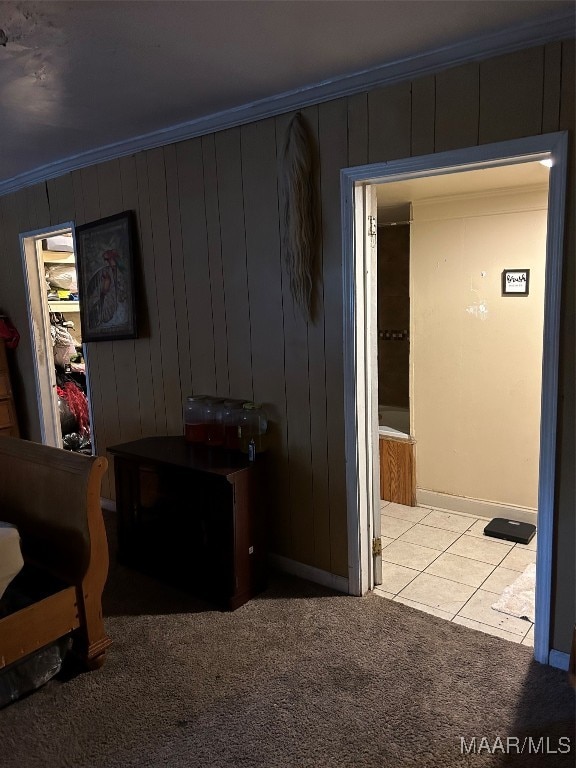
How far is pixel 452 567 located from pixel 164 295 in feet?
7.25

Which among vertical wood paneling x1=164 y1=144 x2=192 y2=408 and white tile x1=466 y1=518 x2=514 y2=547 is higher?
vertical wood paneling x1=164 y1=144 x2=192 y2=408

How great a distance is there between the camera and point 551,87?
1878 mm

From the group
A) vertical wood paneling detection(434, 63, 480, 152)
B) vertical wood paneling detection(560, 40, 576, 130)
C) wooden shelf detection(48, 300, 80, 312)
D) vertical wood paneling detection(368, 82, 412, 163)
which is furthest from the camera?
wooden shelf detection(48, 300, 80, 312)

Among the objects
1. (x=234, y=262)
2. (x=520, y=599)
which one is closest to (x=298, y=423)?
(x=234, y=262)

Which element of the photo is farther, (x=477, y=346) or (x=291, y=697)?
(x=477, y=346)

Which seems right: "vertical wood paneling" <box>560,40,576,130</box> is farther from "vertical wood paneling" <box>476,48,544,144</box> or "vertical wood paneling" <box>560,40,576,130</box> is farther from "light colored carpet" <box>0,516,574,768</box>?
"light colored carpet" <box>0,516,574,768</box>

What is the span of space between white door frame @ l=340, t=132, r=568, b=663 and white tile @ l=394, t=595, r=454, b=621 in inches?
6.2

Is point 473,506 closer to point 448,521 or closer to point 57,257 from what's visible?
point 448,521

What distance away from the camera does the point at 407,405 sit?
3.96m

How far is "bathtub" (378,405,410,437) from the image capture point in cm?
393

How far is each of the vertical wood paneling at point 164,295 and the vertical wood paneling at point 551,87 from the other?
1.98 meters

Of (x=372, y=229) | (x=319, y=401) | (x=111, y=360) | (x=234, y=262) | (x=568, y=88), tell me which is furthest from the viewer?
(x=111, y=360)

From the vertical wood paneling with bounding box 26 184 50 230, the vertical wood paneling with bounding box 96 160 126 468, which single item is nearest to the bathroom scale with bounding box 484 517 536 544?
the vertical wood paneling with bounding box 96 160 126 468

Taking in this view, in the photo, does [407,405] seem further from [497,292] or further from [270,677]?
[270,677]
